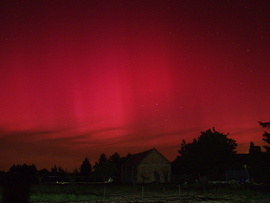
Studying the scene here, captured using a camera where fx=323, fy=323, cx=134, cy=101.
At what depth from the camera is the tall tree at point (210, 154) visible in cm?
6850

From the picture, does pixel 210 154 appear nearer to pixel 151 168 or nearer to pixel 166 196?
pixel 151 168

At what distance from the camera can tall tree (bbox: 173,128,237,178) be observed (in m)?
68.5

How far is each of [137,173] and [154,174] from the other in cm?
348

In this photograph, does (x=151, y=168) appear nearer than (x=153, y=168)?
Yes

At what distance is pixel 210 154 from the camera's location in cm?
6850

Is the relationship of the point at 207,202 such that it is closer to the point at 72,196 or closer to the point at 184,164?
the point at 72,196

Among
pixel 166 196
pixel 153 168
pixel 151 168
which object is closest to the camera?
pixel 166 196

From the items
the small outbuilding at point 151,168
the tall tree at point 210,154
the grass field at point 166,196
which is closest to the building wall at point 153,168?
the small outbuilding at point 151,168

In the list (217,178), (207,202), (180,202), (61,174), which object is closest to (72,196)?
(180,202)

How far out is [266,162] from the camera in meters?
35.8

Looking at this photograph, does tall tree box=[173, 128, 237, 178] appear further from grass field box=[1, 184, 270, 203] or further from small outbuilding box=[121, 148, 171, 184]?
grass field box=[1, 184, 270, 203]

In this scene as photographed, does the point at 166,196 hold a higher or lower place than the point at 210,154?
lower

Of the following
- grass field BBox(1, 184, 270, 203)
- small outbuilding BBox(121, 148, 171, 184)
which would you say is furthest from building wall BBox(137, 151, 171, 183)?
grass field BBox(1, 184, 270, 203)

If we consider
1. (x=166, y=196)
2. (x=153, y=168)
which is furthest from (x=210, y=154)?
(x=166, y=196)
